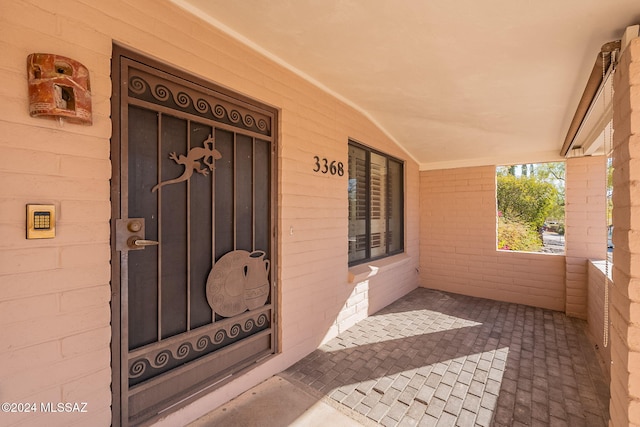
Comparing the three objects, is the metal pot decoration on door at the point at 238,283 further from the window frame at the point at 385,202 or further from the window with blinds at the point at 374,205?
the window with blinds at the point at 374,205

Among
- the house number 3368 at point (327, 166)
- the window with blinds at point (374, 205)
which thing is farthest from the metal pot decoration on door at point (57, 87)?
the window with blinds at point (374, 205)

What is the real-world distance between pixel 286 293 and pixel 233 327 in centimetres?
53

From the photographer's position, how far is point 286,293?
2.55 m

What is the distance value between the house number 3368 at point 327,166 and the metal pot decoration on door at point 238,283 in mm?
1068

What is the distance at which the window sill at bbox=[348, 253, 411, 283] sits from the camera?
11.5 feet

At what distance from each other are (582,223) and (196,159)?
5.01m

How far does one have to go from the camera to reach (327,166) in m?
3.04

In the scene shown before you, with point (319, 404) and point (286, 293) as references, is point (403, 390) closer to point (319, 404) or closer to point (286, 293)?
point (319, 404)

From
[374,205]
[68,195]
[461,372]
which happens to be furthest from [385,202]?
[68,195]

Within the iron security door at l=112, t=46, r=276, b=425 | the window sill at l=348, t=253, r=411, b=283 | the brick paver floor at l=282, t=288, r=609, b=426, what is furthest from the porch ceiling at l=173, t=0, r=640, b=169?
the brick paver floor at l=282, t=288, r=609, b=426

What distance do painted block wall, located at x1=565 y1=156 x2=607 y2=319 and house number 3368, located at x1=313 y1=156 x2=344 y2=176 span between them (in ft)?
11.3

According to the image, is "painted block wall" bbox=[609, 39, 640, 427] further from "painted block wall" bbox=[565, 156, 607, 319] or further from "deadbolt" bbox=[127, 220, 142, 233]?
"painted block wall" bbox=[565, 156, 607, 319]

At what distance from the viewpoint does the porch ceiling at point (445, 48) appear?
5.56ft

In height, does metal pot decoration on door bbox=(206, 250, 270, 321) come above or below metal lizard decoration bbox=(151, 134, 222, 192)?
below
